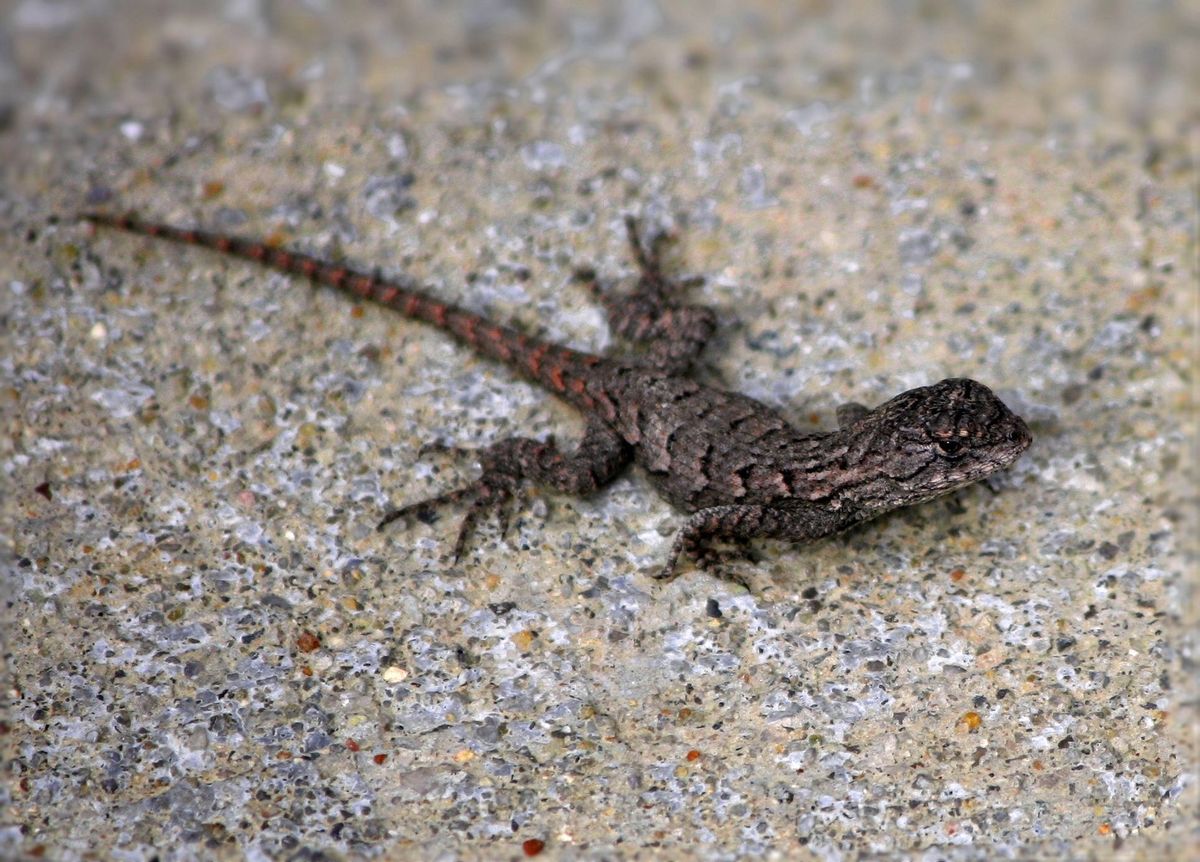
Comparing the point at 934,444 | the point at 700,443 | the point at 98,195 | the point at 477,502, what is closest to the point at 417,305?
the point at 477,502

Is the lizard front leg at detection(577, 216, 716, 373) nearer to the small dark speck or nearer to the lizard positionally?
the lizard

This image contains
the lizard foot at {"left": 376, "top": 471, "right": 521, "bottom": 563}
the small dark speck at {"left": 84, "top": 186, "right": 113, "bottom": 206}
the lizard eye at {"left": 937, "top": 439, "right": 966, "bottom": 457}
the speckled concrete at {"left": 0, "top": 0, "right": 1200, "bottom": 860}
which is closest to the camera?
the speckled concrete at {"left": 0, "top": 0, "right": 1200, "bottom": 860}

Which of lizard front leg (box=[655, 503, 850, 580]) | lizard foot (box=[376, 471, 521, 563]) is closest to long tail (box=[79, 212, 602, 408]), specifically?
lizard foot (box=[376, 471, 521, 563])

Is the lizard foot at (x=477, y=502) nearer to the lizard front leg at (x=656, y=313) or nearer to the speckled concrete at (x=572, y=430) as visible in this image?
the speckled concrete at (x=572, y=430)

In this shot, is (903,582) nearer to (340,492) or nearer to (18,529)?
(340,492)

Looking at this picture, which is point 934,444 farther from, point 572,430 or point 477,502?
point 477,502

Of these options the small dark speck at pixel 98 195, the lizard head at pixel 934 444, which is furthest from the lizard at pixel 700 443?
the small dark speck at pixel 98 195

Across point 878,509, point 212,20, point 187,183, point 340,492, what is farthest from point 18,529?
point 878,509
